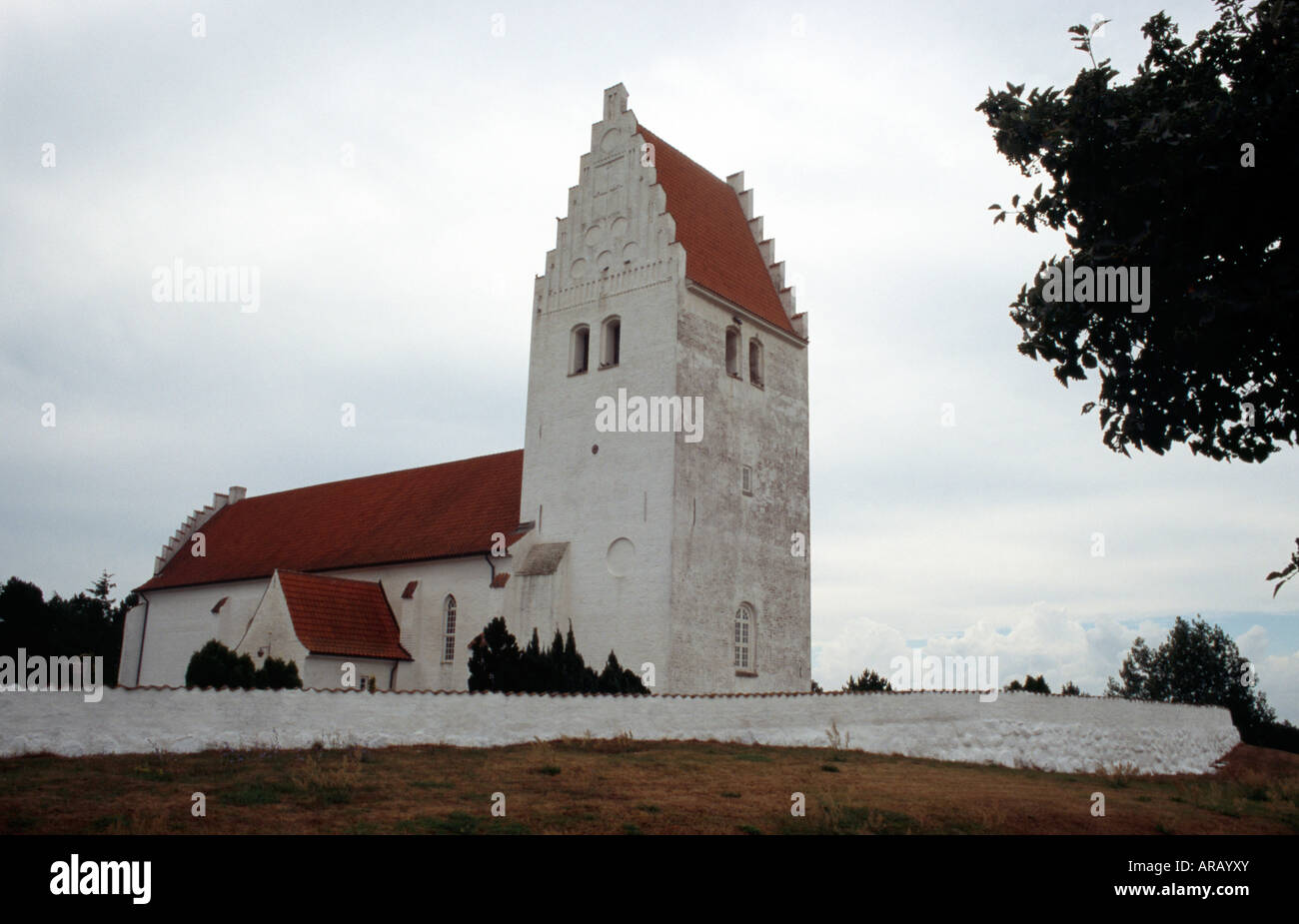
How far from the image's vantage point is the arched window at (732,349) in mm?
28297

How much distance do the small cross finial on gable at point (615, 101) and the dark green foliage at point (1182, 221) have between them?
55.3 ft

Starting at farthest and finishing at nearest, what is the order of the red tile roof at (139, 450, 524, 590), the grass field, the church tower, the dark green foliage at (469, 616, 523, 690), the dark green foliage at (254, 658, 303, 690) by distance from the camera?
1. the red tile roof at (139, 450, 524, 590)
2. the church tower
3. the dark green foliage at (469, 616, 523, 690)
4. the dark green foliage at (254, 658, 303, 690)
5. the grass field

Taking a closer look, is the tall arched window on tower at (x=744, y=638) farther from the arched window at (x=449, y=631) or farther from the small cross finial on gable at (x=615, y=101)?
the small cross finial on gable at (x=615, y=101)

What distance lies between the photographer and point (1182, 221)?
41.6 feet

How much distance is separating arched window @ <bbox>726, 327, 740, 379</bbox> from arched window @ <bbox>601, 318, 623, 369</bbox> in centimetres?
296

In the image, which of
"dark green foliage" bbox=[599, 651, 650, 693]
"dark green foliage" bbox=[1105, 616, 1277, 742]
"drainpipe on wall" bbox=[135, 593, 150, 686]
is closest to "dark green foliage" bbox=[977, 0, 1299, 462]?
"dark green foliage" bbox=[599, 651, 650, 693]

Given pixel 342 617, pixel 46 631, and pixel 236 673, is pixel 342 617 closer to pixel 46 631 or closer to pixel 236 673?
pixel 236 673

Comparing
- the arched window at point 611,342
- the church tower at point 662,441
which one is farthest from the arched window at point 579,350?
the arched window at point 611,342

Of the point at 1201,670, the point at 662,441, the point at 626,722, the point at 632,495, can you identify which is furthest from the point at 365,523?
the point at 1201,670

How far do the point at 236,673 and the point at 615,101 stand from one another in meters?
18.2

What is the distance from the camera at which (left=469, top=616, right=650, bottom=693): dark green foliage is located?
21.9 metres

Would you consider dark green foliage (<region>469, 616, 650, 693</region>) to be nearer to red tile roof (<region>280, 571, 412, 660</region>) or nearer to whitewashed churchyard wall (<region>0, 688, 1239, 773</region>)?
whitewashed churchyard wall (<region>0, 688, 1239, 773</region>)
